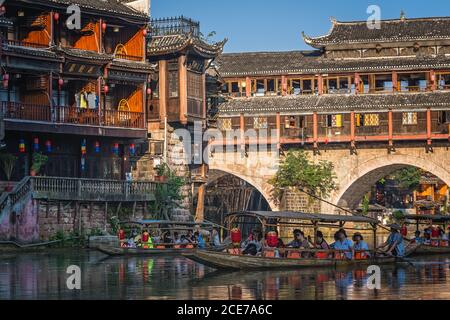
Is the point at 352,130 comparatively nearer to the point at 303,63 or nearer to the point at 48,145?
the point at 303,63

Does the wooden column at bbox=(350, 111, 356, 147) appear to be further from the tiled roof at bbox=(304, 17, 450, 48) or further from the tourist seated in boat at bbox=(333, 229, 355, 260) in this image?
the tourist seated in boat at bbox=(333, 229, 355, 260)

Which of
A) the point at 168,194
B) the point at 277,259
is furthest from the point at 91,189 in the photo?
the point at 277,259

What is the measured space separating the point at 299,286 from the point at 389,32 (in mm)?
37300

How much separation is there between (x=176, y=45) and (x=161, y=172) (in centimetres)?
598

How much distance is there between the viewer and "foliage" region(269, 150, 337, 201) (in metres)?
60.3

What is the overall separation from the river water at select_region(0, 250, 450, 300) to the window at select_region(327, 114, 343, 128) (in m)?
23.7

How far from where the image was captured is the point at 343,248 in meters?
34.1

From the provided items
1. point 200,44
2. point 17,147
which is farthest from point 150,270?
point 200,44

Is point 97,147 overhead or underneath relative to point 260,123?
underneath

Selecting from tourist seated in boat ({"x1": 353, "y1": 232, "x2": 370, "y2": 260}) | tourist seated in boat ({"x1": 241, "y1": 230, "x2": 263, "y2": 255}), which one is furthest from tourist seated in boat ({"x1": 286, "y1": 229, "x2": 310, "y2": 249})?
tourist seated in boat ({"x1": 353, "y1": 232, "x2": 370, "y2": 260})

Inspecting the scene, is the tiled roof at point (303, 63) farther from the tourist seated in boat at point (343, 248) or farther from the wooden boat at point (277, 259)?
the tourist seated in boat at point (343, 248)

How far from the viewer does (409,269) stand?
1359 inches

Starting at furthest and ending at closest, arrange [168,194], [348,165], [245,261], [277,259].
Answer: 1. [348,165]
2. [168,194]
3. [277,259]
4. [245,261]

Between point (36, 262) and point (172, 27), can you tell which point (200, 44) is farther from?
point (36, 262)
